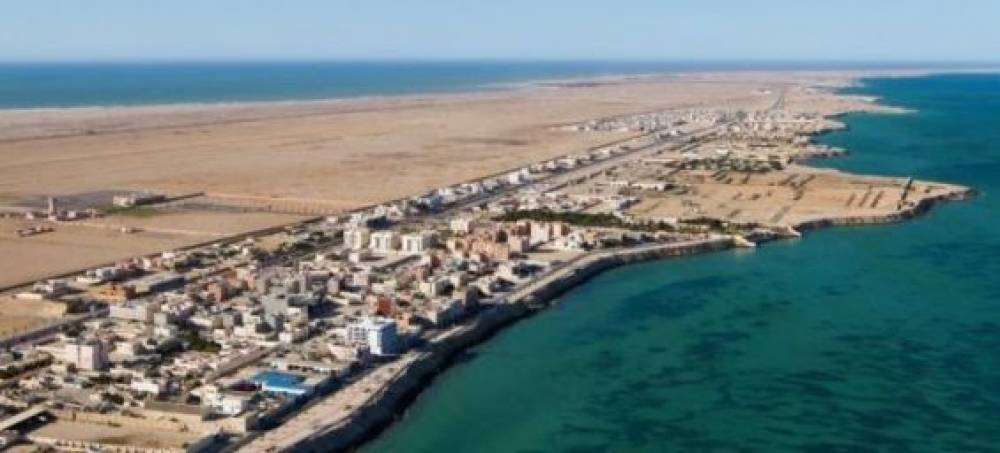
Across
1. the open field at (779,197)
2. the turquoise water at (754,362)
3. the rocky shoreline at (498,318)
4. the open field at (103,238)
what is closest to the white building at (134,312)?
the open field at (103,238)

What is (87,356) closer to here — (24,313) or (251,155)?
(24,313)

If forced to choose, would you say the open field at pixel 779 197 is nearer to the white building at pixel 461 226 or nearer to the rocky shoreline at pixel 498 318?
the rocky shoreline at pixel 498 318

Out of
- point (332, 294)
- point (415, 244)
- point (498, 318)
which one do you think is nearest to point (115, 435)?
point (332, 294)

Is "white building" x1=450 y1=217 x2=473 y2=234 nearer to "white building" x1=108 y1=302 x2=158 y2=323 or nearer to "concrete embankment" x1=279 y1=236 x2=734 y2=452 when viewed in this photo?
"concrete embankment" x1=279 y1=236 x2=734 y2=452

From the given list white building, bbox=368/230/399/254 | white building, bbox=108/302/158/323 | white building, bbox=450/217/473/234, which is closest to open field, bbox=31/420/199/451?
white building, bbox=108/302/158/323

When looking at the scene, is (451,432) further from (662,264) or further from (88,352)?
(662,264)
